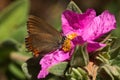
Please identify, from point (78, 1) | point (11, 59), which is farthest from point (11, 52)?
point (78, 1)

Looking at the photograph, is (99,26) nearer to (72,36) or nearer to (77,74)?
(72,36)

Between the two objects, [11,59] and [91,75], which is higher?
[11,59]

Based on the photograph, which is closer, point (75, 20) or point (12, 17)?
point (75, 20)

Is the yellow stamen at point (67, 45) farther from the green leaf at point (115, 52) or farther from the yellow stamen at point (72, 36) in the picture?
the green leaf at point (115, 52)

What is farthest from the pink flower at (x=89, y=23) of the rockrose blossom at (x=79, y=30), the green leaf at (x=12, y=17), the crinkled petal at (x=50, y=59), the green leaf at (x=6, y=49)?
the green leaf at (x=12, y=17)

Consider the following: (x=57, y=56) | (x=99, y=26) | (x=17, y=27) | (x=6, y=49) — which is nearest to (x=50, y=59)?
(x=57, y=56)

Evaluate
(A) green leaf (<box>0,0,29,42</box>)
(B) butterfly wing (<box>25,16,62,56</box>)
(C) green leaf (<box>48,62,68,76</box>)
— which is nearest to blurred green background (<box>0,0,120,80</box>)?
(A) green leaf (<box>0,0,29,42</box>)

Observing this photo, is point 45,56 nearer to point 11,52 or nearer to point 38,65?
point 38,65
